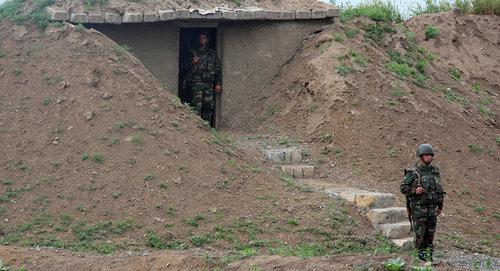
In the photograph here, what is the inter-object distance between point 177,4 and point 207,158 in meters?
3.69

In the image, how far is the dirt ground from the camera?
10633mm

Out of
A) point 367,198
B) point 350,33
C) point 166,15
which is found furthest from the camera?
point 350,33

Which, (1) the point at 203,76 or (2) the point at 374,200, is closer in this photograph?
(2) the point at 374,200

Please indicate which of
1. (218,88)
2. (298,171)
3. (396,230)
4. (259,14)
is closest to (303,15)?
(259,14)

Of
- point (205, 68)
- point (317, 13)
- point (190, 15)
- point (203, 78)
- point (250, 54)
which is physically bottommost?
point (203, 78)

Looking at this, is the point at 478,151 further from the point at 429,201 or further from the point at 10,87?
the point at 10,87

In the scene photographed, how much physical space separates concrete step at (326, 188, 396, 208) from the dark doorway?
401cm

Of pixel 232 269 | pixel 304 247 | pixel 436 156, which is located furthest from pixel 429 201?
pixel 436 156

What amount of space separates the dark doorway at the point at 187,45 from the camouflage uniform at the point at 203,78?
0.23m

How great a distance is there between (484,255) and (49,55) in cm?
658

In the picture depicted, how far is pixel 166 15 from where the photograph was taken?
14.5 meters

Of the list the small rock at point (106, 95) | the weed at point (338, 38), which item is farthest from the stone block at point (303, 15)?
the small rock at point (106, 95)

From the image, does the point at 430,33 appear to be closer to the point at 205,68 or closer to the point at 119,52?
the point at 205,68

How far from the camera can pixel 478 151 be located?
583 inches
